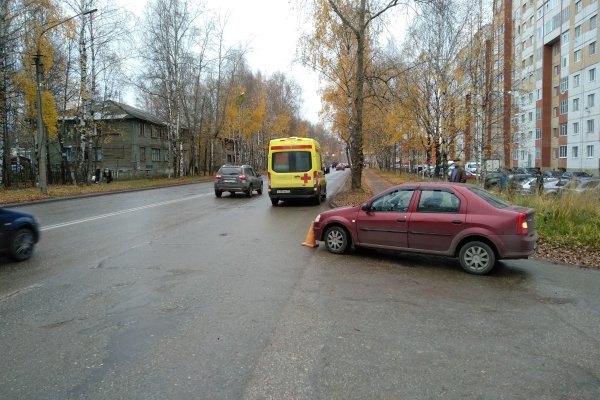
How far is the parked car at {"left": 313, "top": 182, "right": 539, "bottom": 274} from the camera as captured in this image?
6.79 metres

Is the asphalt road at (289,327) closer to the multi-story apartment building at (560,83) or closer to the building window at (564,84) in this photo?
the multi-story apartment building at (560,83)

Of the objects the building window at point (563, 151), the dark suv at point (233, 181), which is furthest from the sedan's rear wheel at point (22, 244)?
the building window at point (563, 151)

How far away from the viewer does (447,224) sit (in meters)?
7.14

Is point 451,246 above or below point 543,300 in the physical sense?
above

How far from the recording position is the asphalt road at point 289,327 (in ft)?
11.1

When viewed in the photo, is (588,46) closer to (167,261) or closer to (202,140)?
(202,140)

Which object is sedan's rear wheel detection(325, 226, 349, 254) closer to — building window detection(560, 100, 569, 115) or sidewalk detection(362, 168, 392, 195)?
sidewalk detection(362, 168, 392, 195)

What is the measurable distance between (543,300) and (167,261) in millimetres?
5757

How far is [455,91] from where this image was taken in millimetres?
28953

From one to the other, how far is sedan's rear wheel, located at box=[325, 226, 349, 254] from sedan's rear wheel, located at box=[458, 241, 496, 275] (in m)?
2.17

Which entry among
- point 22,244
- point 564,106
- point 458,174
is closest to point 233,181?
point 458,174

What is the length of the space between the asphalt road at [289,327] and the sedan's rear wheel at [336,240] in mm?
359

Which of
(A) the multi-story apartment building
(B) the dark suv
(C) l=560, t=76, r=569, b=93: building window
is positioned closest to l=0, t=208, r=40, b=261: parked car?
(B) the dark suv

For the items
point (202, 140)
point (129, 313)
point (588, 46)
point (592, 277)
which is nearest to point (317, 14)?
point (592, 277)
